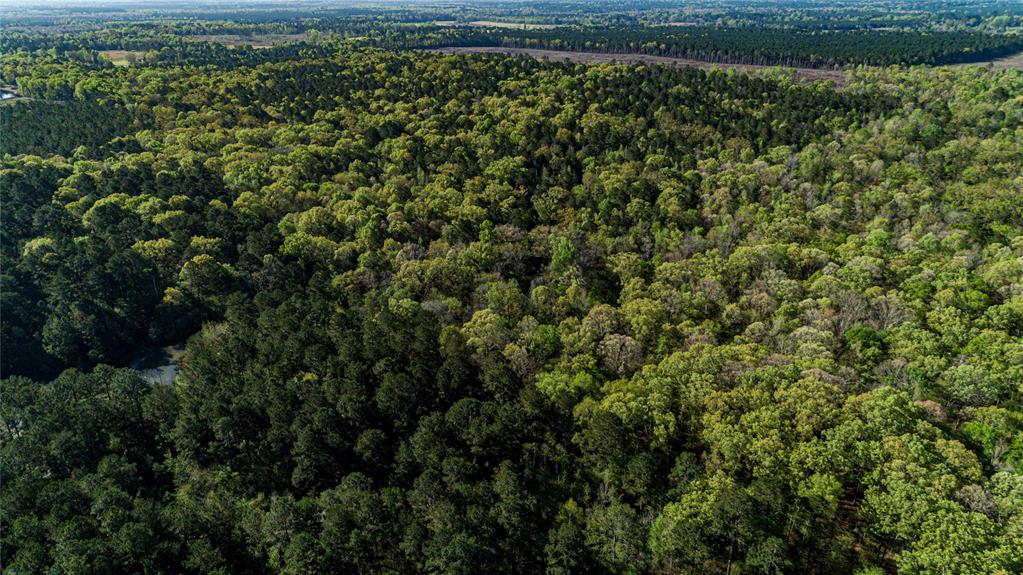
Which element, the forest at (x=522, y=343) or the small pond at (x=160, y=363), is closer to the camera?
the forest at (x=522, y=343)

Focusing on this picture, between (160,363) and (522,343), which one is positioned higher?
(522,343)

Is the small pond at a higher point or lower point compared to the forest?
lower

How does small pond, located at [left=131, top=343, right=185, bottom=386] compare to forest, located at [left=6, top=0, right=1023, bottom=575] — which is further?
small pond, located at [left=131, top=343, right=185, bottom=386]

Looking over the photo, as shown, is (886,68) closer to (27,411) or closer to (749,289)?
(749,289)

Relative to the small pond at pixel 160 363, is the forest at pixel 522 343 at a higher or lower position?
higher

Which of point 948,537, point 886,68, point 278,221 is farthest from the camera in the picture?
point 886,68

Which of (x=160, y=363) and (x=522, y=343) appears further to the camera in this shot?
(x=160, y=363)

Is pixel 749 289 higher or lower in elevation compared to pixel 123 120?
lower

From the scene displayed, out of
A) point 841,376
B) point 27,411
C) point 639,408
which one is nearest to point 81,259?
point 27,411
